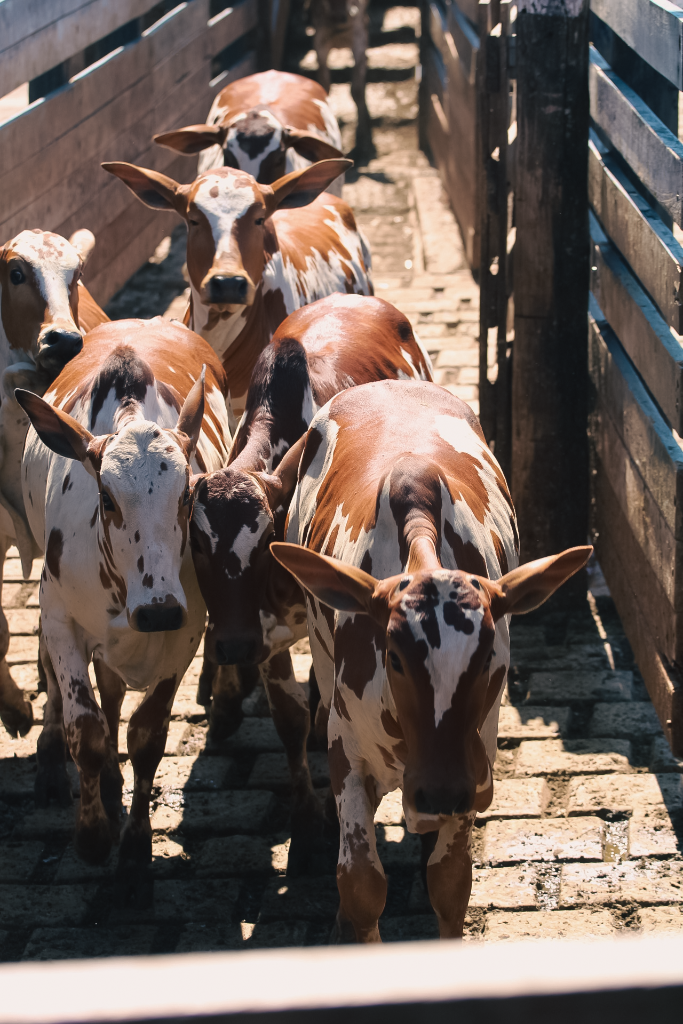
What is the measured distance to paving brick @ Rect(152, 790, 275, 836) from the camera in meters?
4.70

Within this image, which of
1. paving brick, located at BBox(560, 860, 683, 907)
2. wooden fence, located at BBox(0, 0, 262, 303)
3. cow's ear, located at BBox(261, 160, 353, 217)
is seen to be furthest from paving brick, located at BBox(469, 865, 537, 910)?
wooden fence, located at BBox(0, 0, 262, 303)

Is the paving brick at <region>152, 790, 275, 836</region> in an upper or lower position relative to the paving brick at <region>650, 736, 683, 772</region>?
upper

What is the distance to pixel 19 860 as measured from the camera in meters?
4.55

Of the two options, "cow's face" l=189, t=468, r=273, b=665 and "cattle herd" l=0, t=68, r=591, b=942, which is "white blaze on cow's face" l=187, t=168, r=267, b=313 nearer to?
"cattle herd" l=0, t=68, r=591, b=942

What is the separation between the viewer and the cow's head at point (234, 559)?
13.3 feet

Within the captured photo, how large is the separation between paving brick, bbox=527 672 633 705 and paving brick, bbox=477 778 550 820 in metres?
0.65

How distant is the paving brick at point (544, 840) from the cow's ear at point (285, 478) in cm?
155

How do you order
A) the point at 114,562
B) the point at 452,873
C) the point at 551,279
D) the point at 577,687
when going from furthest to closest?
1. the point at 551,279
2. the point at 577,687
3. the point at 114,562
4. the point at 452,873

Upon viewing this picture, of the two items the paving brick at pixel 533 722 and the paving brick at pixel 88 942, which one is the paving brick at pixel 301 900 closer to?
the paving brick at pixel 88 942

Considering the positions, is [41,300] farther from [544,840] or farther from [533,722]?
[544,840]

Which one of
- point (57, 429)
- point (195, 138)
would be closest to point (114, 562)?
point (57, 429)

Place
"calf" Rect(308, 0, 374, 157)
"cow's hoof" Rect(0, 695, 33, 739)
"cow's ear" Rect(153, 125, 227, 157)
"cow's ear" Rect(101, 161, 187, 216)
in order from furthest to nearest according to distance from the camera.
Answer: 1. "calf" Rect(308, 0, 374, 157)
2. "cow's ear" Rect(153, 125, 227, 157)
3. "cow's ear" Rect(101, 161, 187, 216)
4. "cow's hoof" Rect(0, 695, 33, 739)

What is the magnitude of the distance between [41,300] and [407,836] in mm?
2904

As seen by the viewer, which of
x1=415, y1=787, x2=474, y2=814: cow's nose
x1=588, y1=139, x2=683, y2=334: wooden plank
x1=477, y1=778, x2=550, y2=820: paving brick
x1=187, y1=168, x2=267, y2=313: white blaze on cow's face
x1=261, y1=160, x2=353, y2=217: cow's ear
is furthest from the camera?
x1=261, y1=160, x2=353, y2=217: cow's ear
